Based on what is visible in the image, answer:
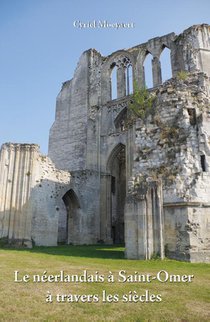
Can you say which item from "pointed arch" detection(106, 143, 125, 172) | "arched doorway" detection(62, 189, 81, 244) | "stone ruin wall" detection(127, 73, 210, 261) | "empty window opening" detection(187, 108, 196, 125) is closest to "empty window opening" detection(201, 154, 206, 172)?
"stone ruin wall" detection(127, 73, 210, 261)

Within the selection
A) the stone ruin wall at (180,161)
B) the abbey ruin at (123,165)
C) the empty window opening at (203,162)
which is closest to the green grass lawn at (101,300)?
the stone ruin wall at (180,161)

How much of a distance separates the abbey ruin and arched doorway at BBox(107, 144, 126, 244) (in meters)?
0.07

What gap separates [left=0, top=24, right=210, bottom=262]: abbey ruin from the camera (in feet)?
29.7

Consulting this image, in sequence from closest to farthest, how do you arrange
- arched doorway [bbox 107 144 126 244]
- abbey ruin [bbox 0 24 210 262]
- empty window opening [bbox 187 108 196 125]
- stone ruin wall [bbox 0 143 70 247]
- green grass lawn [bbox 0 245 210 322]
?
green grass lawn [bbox 0 245 210 322] < abbey ruin [bbox 0 24 210 262] < empty window opening [bbox 187 108 196 125] < stone ruin wall [bbox 0 143 70 247] < arched doorway [bbox 107 144 126 244]

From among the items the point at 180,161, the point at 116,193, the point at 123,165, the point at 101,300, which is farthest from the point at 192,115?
the point at 123,165

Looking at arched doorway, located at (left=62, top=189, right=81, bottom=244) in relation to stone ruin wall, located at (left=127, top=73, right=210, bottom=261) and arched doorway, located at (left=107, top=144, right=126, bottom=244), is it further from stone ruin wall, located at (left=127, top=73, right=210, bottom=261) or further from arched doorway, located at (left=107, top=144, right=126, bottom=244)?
stone ruin wall, located at (left=127, top=73, right=210, bottom=261)

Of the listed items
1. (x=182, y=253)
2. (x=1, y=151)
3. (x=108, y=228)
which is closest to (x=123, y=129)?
(x=108, y=228)

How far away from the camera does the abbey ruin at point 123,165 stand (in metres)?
9.05

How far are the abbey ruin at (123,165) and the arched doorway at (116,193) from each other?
0.07 m

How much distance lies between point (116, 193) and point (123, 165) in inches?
97.1

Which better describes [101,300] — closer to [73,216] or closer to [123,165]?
[73,216]

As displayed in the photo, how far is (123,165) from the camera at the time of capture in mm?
22703

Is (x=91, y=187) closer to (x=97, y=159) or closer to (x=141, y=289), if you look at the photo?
(x=97, y=159)

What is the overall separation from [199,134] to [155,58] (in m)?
13.8
